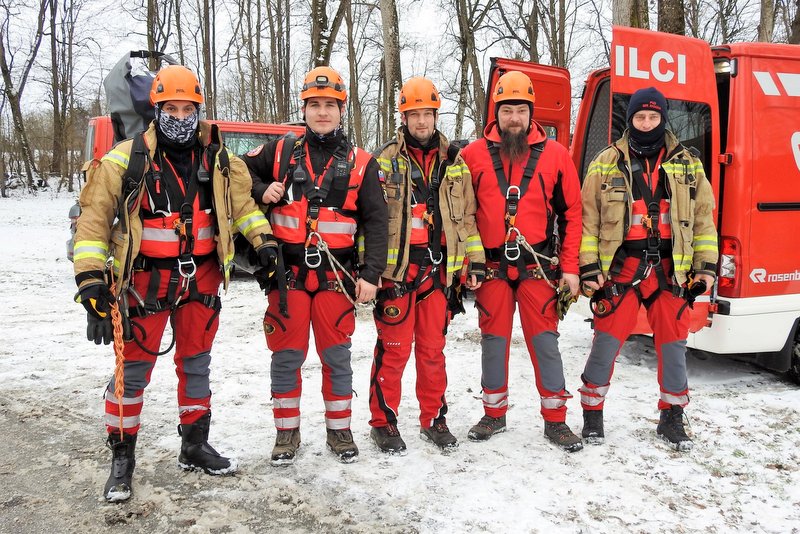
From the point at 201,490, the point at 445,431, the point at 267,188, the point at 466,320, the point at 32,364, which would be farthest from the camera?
the point at 466,320

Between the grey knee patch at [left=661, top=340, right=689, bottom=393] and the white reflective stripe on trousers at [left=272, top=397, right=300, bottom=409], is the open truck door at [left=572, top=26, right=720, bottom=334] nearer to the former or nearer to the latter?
the grey knee patch at [left=661, top=340, right=689, bottom=393]

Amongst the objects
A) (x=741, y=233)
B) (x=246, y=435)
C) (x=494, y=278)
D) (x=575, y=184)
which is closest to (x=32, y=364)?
(x=246, y=435)

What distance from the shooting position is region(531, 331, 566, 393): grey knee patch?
385cm

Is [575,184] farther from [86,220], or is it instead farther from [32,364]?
[32,364]

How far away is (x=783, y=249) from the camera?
4.52 metres

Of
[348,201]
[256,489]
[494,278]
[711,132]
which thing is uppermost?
[711,132]

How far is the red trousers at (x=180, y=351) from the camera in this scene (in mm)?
3201

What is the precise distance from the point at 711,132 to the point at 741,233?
0.80m

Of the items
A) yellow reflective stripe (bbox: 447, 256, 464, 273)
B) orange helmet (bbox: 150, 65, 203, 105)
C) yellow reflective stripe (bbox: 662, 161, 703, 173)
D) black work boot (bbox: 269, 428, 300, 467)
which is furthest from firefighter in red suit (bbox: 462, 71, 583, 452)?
orange helmet (bbox: 150, 65, 203, 105)

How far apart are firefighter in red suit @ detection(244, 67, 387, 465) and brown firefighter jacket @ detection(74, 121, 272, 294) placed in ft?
1.01

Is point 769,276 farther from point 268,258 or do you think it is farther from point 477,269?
point 268,258

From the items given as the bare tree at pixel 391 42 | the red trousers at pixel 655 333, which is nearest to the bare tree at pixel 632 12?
the bare tree at pixel 391 42

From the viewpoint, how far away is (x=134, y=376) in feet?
10.6

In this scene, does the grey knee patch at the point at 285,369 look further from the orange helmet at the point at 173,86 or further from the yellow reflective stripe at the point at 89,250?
the orange helmet at the point at 173,86
